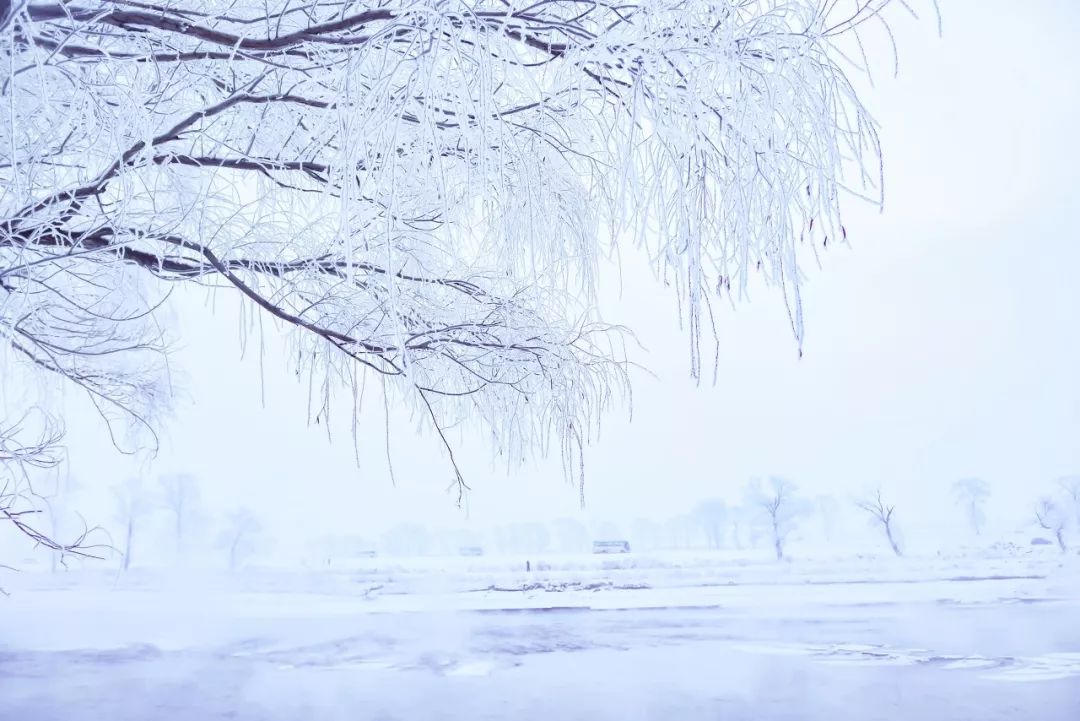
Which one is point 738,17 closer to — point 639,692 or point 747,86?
point 747,86

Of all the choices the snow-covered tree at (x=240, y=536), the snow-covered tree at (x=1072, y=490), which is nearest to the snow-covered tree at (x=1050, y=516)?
the snow-covered tree at (x=1072, y=490)

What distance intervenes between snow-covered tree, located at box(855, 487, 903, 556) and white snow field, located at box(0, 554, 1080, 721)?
7cm

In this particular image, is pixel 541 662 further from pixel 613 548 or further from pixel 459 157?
pixel 459 157

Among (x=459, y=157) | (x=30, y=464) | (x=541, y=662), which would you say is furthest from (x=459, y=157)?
(x=541, y=662)

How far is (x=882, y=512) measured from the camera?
2.50m

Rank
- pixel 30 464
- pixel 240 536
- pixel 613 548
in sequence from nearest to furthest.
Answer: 1. pixel 30 464
2. pixel 240 536
3. pixel 613 548

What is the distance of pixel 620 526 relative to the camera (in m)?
2.50

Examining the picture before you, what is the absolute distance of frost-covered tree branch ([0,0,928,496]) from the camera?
553 millimetres

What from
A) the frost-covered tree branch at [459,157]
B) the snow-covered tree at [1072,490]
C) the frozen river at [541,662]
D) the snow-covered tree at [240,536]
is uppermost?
the frost-covered tree branch at [459,157]

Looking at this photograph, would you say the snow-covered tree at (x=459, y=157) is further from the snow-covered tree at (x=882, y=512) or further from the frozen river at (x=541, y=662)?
the snow-covered tree at (x=882, y=512)

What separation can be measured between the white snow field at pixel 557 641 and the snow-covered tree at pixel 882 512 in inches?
2.8

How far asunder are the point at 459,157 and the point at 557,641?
1.69m

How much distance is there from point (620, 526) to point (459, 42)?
2103 millimetres

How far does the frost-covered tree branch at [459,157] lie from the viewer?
55cm
